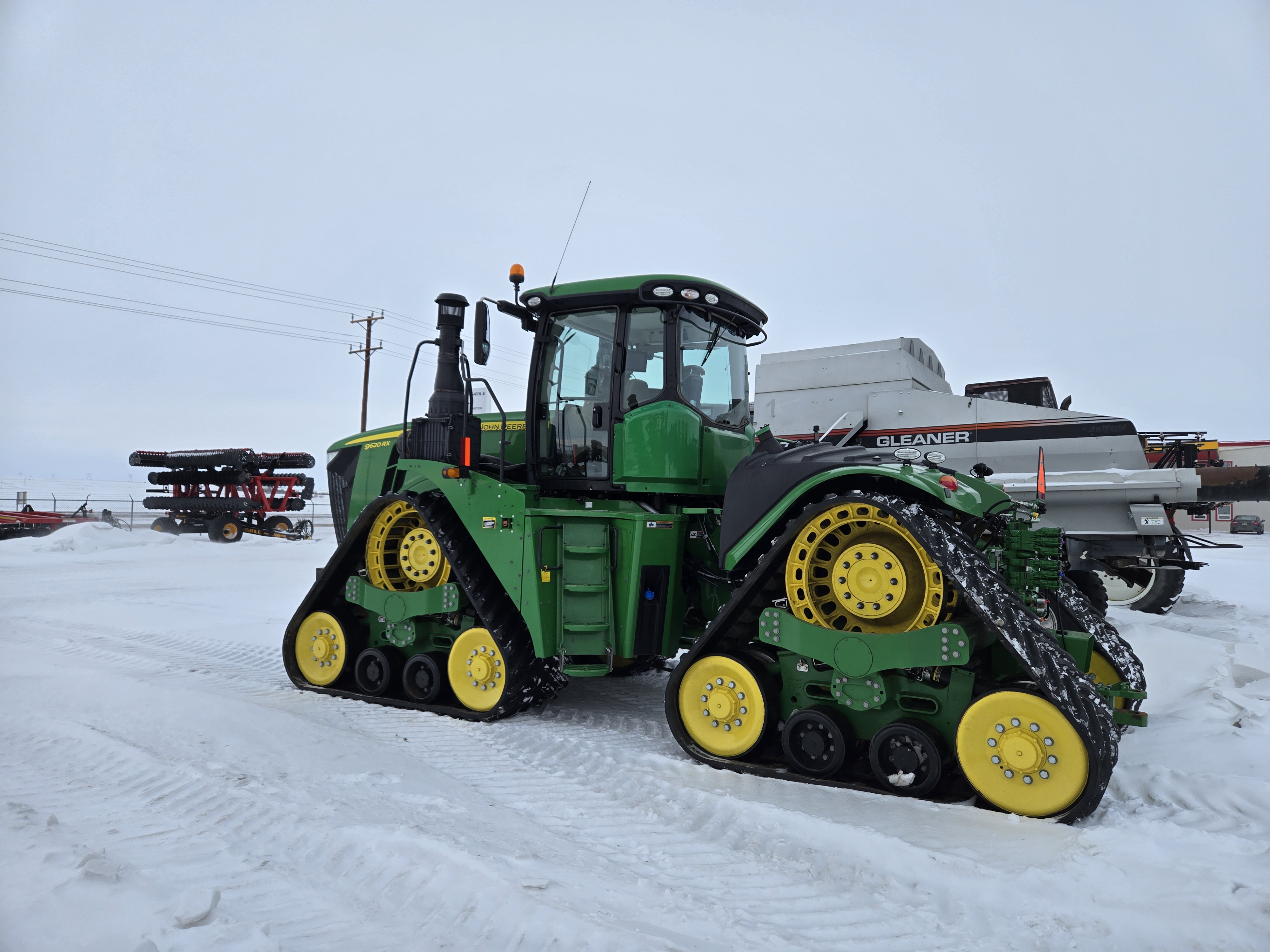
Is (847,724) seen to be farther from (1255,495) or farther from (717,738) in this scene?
(1255,495)

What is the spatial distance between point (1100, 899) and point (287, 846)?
2.98 m

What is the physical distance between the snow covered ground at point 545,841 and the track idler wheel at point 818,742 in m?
Answer: 0.13

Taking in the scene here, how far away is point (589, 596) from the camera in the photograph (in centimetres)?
480

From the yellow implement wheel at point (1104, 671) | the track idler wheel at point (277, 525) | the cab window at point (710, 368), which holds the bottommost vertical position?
the yellow implement wheel at point (1104, 671)

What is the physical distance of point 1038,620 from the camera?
382cm

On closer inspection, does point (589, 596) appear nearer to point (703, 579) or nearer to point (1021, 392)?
point (703, 579)

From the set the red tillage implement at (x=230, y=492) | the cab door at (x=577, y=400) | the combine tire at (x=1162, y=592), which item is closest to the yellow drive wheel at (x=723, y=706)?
the cab door at (x=577, y=400)

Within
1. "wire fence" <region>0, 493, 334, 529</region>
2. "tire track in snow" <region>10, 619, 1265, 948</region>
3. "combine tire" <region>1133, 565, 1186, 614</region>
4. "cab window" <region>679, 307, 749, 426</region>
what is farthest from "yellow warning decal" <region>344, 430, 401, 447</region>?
"wire fence" <region>0, 493, 334, 529</region>

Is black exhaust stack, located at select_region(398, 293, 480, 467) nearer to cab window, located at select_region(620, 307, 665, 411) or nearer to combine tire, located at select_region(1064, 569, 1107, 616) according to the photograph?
cab window, located at select_region(620, 307, 665, 411)

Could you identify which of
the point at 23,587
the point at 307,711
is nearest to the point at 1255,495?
the point at 307,711

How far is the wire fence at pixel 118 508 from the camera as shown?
25703 millimetres

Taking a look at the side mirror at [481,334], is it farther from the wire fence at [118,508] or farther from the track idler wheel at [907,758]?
the wire fence at [118,508]

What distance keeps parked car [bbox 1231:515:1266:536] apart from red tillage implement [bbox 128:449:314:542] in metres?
38.2

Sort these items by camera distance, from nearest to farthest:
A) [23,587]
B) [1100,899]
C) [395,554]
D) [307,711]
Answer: [1100,899]
[307,711]
[395,554]
[23,587]
